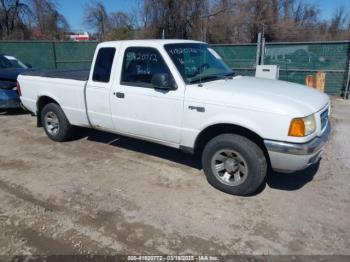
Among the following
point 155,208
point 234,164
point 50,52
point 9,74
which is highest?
point 50,52

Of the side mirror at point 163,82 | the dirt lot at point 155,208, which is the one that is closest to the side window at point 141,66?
the side mirror at point 163,82

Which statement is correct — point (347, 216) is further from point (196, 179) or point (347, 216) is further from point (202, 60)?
point (202, 60)

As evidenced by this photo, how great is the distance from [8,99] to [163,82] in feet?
19.1

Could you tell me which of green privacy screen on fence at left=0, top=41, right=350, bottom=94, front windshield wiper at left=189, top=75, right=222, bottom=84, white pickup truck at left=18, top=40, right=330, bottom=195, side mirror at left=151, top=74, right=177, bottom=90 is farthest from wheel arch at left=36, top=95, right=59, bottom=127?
green privacy screen on fence at left=0, top=41, right=350, bottom=94

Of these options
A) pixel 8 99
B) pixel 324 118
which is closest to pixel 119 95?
pixel 324 118

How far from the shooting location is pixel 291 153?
3.42m

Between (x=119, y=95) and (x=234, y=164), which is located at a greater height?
(x=119, y=95)

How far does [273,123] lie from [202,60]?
1.73 metres

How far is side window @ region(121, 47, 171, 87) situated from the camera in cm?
429

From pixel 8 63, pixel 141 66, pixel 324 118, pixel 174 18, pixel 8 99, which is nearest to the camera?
pixel 324 118

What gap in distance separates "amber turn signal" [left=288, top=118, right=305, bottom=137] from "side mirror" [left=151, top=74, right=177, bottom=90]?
1.54 meters

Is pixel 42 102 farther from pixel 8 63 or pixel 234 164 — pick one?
pixel 8 63

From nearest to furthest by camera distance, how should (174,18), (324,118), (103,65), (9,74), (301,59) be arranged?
1. (324,118)
2. (103,65)
3. (9,74)
4. (301,59)
5. (174,18)

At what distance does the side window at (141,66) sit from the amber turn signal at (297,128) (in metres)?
1.74
